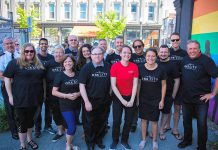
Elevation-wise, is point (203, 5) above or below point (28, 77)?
above

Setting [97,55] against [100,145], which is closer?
[97,55]

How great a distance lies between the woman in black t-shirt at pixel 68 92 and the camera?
4.28 m

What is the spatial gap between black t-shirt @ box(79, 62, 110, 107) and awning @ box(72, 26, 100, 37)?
961 inches

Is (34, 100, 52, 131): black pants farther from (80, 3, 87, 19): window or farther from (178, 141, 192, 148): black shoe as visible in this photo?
(80, 3, 87, 19): window

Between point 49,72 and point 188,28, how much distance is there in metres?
5.02

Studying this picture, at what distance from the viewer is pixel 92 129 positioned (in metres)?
4.51

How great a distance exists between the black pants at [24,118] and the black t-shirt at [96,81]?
111 centimetres

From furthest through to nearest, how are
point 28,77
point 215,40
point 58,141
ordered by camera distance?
point 215,40, point 58,141, point 28,77

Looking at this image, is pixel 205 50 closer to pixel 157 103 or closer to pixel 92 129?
pixel 157 103

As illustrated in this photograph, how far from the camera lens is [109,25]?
26750 mm

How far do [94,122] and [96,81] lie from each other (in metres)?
0.81

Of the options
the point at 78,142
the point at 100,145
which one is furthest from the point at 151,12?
the point at 100,145

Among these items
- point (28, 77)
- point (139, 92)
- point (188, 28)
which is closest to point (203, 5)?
point (188, 28)

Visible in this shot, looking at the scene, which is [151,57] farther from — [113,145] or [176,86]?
[113,145]
